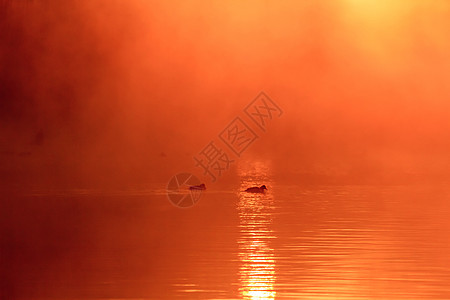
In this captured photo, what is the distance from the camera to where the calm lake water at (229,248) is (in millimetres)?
6438

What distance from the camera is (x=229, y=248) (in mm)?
8320

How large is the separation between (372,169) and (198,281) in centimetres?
1497

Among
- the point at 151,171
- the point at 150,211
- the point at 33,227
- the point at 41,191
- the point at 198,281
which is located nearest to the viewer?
the point at 198,281

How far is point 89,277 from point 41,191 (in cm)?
835

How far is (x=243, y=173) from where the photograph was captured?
2028 cm

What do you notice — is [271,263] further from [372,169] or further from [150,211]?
[372,169]

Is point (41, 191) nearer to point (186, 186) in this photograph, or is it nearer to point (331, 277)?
point (186, 186)

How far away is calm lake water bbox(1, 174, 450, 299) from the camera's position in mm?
6438

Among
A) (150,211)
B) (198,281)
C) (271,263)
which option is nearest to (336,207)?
(150,211)

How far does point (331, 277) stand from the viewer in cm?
676

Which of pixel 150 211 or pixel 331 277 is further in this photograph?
pixel 150 211

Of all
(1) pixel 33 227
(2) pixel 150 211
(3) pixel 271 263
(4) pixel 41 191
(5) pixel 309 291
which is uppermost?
(4) pixel 41 191

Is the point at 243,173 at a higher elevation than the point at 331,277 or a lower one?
higher

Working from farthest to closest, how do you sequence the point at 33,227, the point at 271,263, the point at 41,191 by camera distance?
the point at 41,191
the point at 33,227
the point at 271,263
